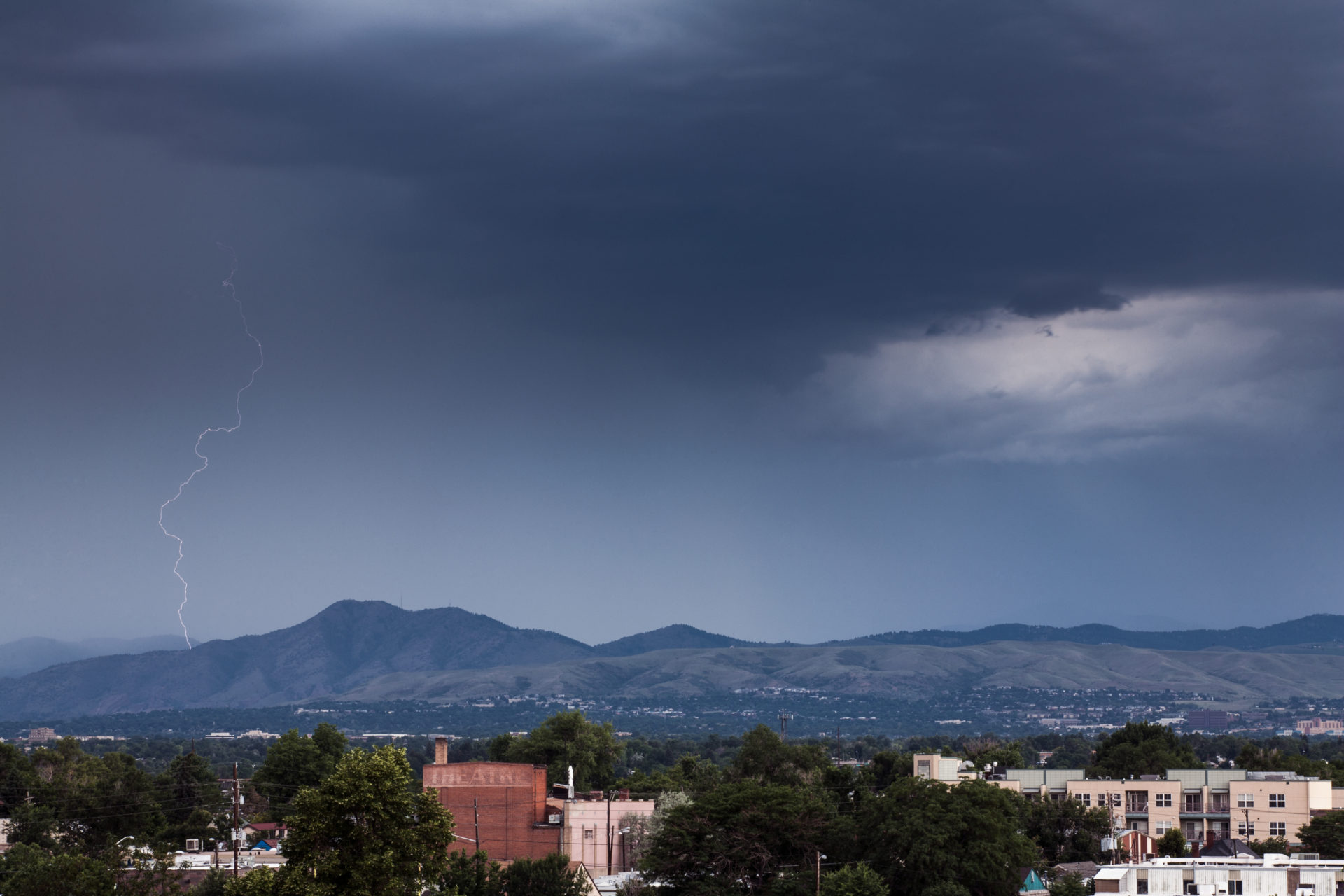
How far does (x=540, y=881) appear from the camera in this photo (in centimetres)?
10275

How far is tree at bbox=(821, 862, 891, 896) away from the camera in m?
102

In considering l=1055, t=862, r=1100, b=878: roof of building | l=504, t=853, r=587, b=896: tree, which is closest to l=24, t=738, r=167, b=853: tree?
l=504, t=853, r=587, b=896: tree

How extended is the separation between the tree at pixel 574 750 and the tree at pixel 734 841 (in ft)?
197

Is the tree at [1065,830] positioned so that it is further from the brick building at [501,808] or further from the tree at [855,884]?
the tree at [855,884]

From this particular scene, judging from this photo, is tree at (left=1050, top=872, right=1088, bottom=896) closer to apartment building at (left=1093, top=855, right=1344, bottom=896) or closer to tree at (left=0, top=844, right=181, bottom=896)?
apartment building at (left=1093, top=855, right=1344, bottom=896)

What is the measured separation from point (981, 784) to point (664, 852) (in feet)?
79.5

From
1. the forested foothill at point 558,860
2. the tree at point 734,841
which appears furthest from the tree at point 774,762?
the tree at point 734,841

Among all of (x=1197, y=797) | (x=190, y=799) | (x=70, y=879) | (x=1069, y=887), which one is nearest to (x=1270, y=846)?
(x=1197, y=797)

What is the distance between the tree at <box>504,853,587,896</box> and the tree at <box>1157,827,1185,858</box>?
69433 mm

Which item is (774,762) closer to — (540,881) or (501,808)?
(501,808)

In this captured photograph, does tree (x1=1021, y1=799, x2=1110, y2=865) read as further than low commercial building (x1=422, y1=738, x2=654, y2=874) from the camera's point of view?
Yes

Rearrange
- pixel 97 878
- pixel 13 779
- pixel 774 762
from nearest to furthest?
1. pixel 97 878
2. pixel 774 762
3. pixel 13 779

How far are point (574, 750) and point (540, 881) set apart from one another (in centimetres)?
8232

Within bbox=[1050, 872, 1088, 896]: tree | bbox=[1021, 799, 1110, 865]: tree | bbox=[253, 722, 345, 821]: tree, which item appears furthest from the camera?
bbox=[253, 722, 345, 821]: tree
